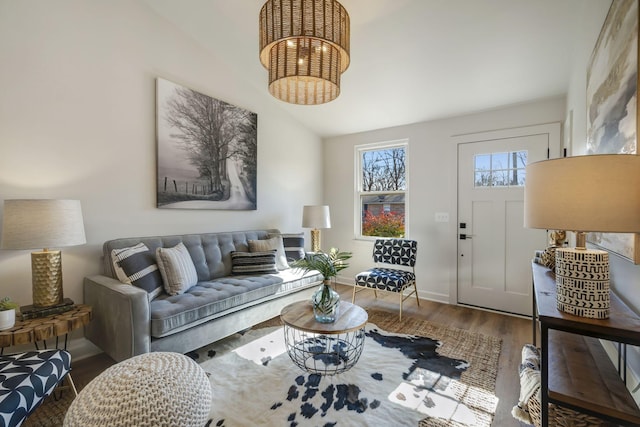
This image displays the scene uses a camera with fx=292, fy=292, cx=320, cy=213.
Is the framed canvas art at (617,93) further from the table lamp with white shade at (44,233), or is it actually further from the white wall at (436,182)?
the table lamp with white shade at (44,233)

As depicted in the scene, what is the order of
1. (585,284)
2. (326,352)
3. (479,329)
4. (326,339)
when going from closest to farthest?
(585,284), (326,352), (326,339), (479,329)

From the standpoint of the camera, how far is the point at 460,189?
362 centimetres

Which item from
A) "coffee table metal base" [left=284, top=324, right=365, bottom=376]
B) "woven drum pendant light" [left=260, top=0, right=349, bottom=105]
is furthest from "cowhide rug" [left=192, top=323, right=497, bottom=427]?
"woven drum pendant light" [left=260, top=0, right=349, bottom=105]

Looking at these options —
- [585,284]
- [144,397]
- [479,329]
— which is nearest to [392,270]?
[479,329]

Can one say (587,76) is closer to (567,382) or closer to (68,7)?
(567,382)

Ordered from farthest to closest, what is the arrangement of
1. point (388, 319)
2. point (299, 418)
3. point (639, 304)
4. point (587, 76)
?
point (388, 319) < point (587, 76) < point (299, 418) < point (639, 304)

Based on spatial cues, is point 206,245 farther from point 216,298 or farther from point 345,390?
point 345,390

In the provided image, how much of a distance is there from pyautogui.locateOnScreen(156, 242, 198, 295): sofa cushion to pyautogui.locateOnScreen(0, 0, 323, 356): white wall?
1.66 feet

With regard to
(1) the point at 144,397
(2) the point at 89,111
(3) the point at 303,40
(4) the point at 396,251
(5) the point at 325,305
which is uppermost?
(3) the point at 303,40

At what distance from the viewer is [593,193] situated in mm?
1011

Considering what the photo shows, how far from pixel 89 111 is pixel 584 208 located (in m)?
3.24

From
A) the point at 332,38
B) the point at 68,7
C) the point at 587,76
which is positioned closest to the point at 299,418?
the point at 332,38

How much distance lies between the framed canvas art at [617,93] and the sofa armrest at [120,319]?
255cm

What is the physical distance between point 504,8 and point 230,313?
127 inches
